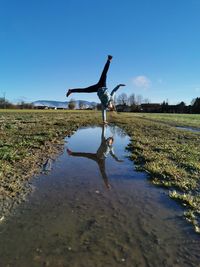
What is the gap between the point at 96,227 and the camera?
4.35 metres

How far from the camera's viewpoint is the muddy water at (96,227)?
3.53 metres

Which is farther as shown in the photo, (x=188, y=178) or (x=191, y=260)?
(x=188, y=178)

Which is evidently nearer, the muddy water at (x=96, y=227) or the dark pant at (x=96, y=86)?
the muddy water at (x=96, y=227)

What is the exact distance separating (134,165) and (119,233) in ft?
15.5

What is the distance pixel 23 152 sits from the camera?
30.9 ft

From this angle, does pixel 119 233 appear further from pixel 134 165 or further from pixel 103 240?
pixel 134 165

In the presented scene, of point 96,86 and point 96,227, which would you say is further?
point 96,86

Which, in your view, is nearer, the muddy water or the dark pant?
the muddy water

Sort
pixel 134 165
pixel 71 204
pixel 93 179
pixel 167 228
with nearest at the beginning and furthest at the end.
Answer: pixel 167 228, pixel 71 204, pixel 93 179, pixel 134 165

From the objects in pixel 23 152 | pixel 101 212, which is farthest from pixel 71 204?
pixel 23 152

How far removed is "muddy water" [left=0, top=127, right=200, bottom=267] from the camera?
3531 millimetres

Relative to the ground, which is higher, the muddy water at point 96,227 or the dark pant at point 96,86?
the dark pant at point 96,86

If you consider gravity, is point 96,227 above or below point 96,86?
below

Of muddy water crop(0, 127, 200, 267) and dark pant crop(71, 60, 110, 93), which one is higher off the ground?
dark pant crop(71, 60, 110, 93)
